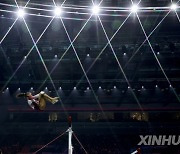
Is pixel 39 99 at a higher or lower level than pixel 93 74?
lower

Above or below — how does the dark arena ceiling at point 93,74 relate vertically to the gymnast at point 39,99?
above

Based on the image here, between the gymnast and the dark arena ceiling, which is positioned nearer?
the gymnast

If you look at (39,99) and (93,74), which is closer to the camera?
(39,99)

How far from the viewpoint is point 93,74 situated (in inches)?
936

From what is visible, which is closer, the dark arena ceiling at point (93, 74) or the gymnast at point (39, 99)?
the gymnast at point (39, 99)

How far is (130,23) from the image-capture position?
2169cm

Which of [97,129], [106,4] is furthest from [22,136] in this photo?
[106,4]

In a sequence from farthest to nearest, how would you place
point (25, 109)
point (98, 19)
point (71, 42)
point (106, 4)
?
point (25, 109)
point (71, 42)
point (98, 19)
point (106, 4)

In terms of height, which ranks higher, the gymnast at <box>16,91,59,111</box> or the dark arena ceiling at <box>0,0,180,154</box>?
the dark arena ceiling at <box>0,0,180,154</box>

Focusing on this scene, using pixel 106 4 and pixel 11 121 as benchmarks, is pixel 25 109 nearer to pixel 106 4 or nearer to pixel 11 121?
pixel 11 121

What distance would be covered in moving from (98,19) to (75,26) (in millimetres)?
2439

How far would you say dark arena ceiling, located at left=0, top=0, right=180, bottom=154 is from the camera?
21.7 meters

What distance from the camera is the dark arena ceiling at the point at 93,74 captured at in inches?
854

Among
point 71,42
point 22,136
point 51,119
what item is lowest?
point 22,136
